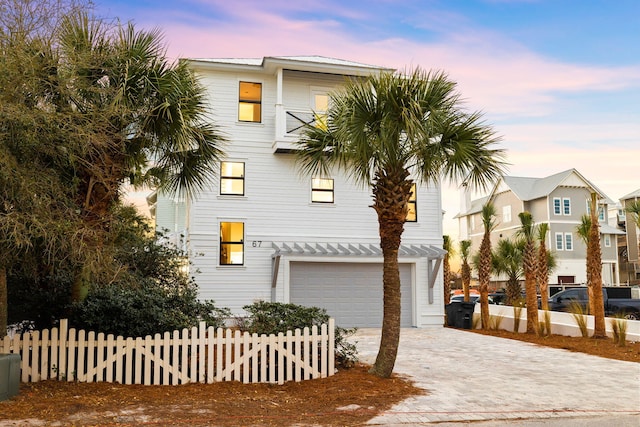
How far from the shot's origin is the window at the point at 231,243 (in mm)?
18578

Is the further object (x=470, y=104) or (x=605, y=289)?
(x=605, y=289)

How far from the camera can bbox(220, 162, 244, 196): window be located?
18891 mm

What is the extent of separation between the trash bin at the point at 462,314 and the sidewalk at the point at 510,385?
15.6 feet

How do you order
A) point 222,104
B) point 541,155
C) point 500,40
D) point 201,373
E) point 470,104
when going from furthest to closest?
point 541,155 → point 222,104 → point 500,40 → point 470,104 → point 201,373

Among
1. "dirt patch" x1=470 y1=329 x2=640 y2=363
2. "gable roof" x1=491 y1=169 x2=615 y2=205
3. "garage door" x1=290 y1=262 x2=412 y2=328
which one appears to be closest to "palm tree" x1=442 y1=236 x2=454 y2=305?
"garage door" x1=290 y1=262 x2=412 y2=328

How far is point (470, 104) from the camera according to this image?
9.39m

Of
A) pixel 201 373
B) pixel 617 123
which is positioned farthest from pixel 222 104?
pixel 617 123

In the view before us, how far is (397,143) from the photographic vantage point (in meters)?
9.17

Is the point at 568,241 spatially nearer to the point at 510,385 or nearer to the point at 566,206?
the point at 566,206

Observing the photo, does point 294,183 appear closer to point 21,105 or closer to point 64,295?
point 64,295

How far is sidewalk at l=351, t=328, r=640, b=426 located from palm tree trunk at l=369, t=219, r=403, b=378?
65 cm

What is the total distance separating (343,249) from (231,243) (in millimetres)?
3694

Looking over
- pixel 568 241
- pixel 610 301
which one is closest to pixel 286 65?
pixel 610 301

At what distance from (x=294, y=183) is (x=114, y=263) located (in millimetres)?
10694
